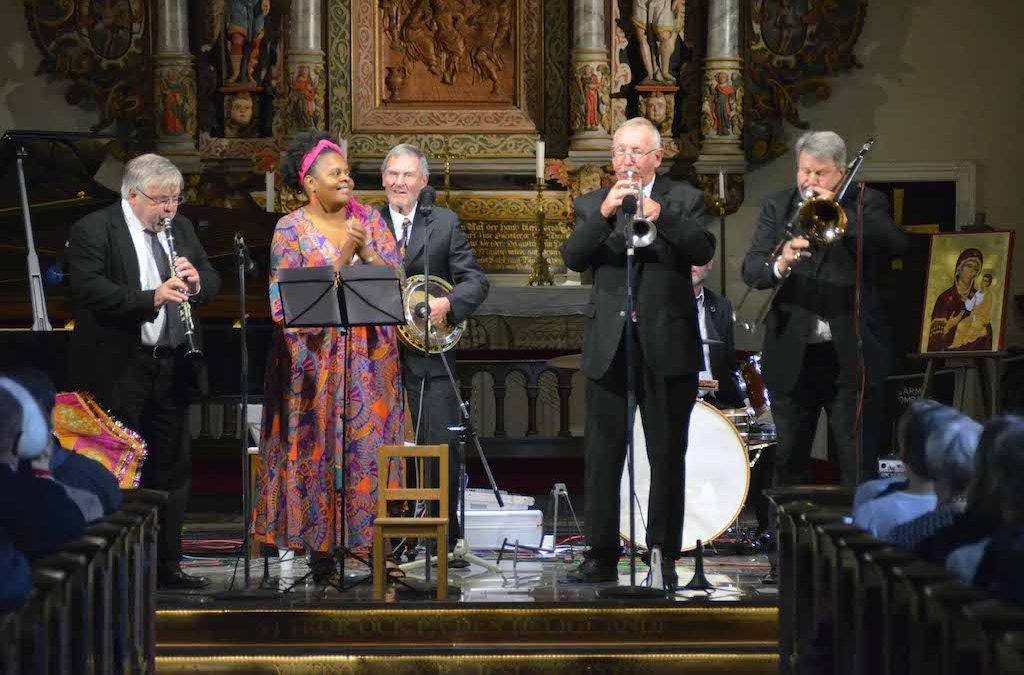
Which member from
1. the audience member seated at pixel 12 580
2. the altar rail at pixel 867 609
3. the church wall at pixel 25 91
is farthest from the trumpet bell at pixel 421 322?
the church wall at pixel 25 91

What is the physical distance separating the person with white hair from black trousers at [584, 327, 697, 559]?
5.18 feet

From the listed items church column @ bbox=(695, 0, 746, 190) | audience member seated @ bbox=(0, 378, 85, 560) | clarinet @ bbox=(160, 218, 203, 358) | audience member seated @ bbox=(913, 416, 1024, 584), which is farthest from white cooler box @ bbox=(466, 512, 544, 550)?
church column @ bbox=(695, 0, 746, 190)

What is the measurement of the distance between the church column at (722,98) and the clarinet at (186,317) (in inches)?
226

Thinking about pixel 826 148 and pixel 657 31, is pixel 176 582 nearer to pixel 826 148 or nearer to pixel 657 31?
pixel 826 148

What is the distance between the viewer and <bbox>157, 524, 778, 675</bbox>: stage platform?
5.39 m

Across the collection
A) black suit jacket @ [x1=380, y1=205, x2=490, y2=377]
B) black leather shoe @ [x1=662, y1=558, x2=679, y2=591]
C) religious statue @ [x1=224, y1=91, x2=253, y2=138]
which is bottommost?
black leather shoe @ [x1=662, y1=558, x2=679, y2=591]

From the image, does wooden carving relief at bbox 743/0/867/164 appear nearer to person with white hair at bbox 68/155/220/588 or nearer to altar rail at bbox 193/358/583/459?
altar rail at bbox 193/358/583/459

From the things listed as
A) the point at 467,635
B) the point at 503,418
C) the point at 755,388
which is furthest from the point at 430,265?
the point at 503,418

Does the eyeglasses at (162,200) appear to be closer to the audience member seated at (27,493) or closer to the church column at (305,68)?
the audience member seated at (27,493)

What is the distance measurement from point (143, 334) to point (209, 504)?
3532 mm

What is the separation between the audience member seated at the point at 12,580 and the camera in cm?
314

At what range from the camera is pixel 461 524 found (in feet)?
22.5

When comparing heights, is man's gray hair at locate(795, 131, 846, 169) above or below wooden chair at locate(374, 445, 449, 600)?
above

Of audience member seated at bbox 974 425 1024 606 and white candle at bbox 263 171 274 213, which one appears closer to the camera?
audience member seated at bbox 974 425 1024 606
